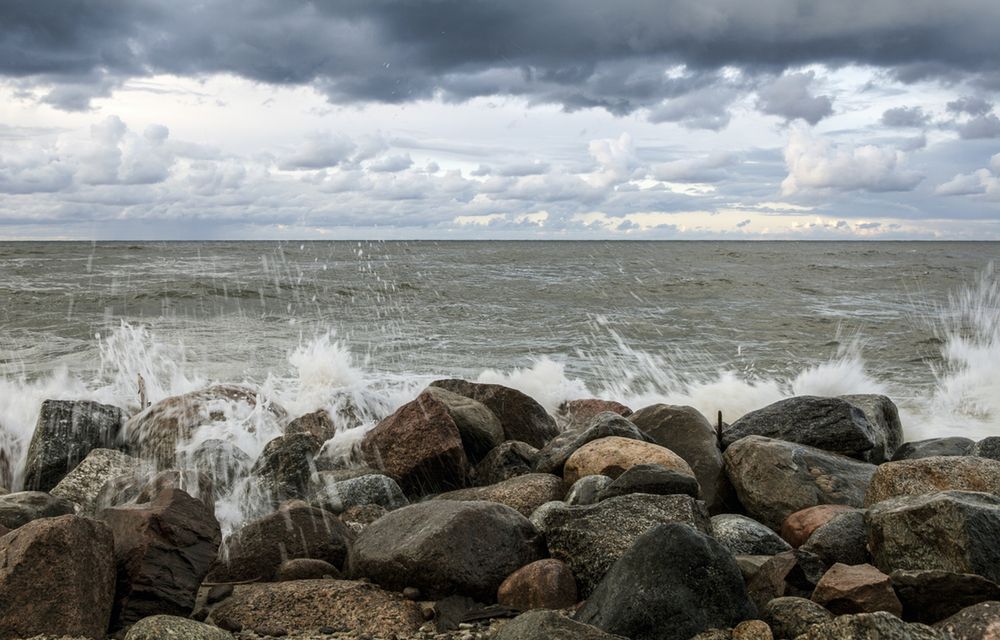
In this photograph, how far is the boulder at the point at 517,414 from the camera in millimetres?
6973

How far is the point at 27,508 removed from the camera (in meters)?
4.50

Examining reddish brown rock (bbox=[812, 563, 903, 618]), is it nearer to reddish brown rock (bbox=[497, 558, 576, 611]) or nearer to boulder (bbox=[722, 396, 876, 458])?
reddish brown rock (bbox=[497, 558, 576, 611])

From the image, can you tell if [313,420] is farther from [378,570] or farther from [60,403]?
[378,570]

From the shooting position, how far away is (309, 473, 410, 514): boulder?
5.16m

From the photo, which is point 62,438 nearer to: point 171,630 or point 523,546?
point 171,630

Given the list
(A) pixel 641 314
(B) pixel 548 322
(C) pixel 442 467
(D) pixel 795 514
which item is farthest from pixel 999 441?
(A) pixel 641 314

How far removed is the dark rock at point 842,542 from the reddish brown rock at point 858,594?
447 millimetres

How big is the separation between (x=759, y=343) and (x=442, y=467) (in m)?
11.5

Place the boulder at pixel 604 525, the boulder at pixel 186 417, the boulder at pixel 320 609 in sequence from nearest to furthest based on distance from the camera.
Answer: the boulder at pixel 320 609, the boulder at pixel 604 525, the boulder at pixel 186 417

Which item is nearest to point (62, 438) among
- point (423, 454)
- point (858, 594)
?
point (423, 454)

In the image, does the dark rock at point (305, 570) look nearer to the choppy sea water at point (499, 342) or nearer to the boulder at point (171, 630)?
the boulder at point (171, 630)

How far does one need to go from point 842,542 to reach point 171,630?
9.50ft

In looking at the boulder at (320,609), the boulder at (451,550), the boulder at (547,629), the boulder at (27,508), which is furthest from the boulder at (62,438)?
the boulder at (547,629)

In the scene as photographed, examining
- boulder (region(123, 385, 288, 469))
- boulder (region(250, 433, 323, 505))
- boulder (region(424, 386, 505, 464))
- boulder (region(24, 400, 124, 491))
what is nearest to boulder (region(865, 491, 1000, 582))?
boulder (region(424, 386, 505, 464))
